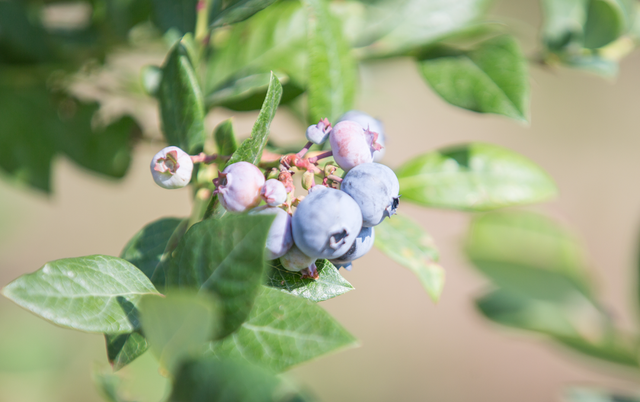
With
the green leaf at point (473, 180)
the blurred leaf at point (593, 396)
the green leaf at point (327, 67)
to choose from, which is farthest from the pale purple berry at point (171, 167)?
the blurred leaf at point (593, 396)

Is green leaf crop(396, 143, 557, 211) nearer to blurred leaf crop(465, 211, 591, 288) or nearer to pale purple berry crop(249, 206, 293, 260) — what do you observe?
blurred leaf crop(465, 211, 591, 288)

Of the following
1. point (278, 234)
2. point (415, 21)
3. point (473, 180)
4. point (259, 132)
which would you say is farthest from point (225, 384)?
point (415, 21)

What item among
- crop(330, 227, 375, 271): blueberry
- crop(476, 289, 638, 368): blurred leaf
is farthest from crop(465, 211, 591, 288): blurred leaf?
crop(330, 227, 375, 271): blueberry

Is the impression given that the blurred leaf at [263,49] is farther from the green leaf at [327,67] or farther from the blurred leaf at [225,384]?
the blurred leaf at [225,384]

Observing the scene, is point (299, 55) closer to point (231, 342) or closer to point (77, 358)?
point (231, 342)

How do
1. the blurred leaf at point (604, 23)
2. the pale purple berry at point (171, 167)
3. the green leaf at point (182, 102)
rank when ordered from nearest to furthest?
the pale purple berry at point (171, 167) < the green leaf at point (182, 102) < the blurred leaf at point (604, 23)

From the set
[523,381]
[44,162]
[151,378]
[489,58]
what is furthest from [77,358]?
[523,381]
